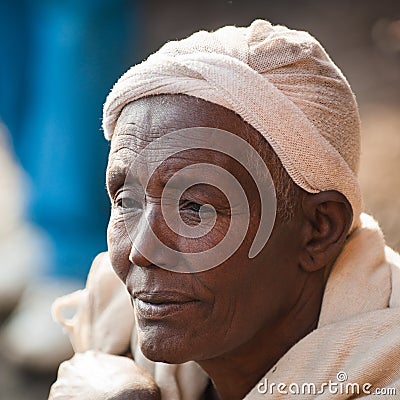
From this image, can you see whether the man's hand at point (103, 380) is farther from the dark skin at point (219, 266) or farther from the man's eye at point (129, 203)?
the man's eye at point (129, 203)

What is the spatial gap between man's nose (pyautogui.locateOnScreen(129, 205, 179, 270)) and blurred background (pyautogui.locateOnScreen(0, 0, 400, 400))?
172 cm

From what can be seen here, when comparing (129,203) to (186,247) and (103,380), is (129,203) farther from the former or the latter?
(103,380)

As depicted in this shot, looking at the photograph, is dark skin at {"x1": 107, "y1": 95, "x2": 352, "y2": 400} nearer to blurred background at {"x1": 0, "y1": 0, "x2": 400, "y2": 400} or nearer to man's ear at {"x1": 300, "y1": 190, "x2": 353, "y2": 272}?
man's ear at {"x1": 300, "y1": 190, "x2": 353, "y2": 272}

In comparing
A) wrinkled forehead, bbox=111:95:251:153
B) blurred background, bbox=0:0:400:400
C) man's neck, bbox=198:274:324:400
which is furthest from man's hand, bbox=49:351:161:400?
blurred background, bbox=0:0:400:400

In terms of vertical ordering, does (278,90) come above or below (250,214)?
above

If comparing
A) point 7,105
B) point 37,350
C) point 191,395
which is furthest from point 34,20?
point 191,395

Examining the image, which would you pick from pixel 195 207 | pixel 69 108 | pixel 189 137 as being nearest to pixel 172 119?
pixel 189 137

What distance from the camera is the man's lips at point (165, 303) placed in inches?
59.9

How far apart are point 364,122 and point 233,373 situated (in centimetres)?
175

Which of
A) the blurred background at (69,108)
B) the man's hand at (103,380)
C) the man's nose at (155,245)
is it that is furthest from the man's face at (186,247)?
the blurred background at (69,108)

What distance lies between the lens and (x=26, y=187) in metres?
3.96

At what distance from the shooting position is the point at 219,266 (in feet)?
5.00

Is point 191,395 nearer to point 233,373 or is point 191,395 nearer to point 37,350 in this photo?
point 233,373

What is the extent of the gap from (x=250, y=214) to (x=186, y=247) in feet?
0.47
